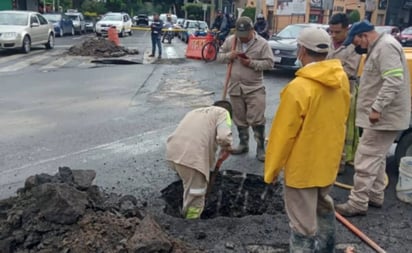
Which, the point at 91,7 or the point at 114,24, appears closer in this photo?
the point at 114,24

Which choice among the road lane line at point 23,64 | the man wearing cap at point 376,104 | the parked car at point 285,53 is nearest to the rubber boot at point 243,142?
the man wearing cap at point 376,104

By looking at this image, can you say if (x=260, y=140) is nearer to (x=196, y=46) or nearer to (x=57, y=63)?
(x=57, y=63)

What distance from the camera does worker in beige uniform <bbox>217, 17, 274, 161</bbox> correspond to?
6.18 meters

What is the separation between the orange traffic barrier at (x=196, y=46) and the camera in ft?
65.2

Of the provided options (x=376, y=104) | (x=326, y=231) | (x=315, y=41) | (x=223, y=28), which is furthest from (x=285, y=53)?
(x=315, y=41)

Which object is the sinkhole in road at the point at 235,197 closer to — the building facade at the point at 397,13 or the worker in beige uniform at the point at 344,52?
the worker in beige uniform at the point at 344,52

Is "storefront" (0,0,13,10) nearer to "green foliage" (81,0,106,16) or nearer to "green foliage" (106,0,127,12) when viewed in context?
"green foliage" (81,0,106,16)

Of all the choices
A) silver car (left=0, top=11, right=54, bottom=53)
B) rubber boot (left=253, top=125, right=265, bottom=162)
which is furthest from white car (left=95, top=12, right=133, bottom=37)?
rubber boot (left=253, top=125, right=265, bottom=162)

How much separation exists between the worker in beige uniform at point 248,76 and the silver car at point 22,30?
14.4 m

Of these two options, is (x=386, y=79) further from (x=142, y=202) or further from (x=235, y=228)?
(x=142, y=202)

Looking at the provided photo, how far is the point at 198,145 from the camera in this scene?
429 centimetres

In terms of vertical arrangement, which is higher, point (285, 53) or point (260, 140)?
point (285, 53)

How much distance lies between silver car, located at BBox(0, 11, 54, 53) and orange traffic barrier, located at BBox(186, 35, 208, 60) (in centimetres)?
660

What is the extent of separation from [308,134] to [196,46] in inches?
→ 681
